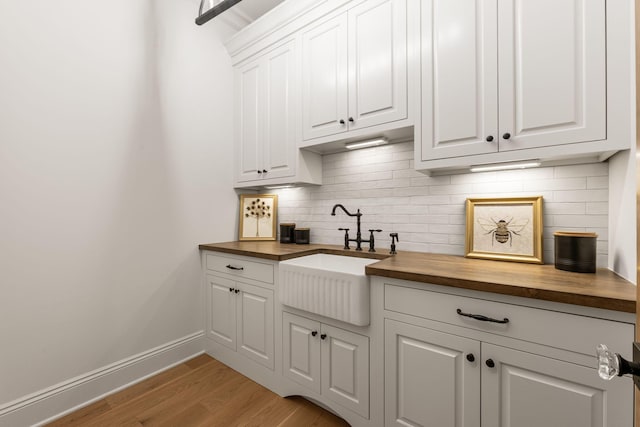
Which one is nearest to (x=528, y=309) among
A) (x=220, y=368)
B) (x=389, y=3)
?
(x=389, y=3)

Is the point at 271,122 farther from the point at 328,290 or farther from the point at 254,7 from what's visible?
the point at 328,290

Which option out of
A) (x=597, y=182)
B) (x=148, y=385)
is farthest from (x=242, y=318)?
(x=597, y=182)

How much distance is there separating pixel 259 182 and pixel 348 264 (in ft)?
3.81

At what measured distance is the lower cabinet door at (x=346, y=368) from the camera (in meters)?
1.37

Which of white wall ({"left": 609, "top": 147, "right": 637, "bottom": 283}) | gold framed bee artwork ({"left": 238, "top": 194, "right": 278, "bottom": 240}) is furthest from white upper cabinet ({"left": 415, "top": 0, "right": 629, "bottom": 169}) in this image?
gold framed bee artwork ({"left": 238, "top": 194, "right": 278, "bottom": 240})

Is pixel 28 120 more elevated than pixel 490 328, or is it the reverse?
pixel 28 120

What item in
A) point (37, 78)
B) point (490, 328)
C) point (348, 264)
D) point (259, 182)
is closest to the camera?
point (490, 328)

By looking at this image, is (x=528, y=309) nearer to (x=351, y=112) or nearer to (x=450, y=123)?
(x=450, y=123)

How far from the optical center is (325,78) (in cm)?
190

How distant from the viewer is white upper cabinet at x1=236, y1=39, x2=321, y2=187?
211 centimetres

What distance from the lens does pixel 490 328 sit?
3.41 feet

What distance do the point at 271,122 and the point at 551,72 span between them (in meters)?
1.80

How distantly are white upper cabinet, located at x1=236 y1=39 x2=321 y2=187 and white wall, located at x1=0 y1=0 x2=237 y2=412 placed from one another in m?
0.27

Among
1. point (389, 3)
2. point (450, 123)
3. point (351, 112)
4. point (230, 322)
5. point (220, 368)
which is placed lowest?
point (220, 368)
